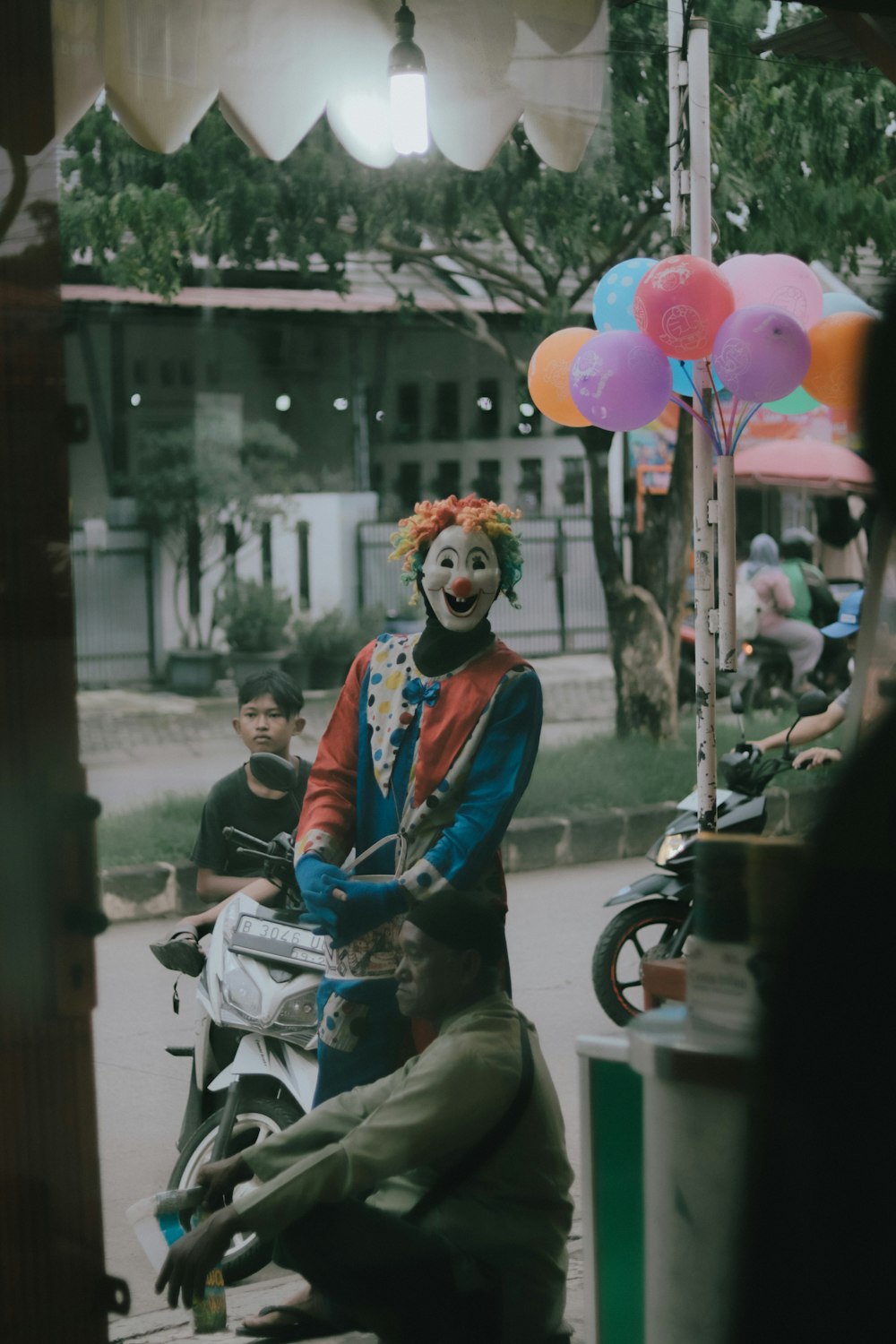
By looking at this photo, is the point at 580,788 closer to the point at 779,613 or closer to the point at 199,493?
the point at 199,493

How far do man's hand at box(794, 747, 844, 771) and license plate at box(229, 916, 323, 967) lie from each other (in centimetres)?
206

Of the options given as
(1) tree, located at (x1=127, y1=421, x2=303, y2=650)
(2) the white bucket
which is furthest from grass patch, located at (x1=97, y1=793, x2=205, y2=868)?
(2) the white bucket

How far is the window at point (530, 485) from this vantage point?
767cm

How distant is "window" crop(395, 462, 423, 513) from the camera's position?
6962 millimetres

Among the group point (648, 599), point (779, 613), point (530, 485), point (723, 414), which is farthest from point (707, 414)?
point (779, 613)

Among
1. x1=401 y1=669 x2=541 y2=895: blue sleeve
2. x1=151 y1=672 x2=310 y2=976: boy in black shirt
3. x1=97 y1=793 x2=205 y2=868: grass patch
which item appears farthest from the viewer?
x1=97 y1=793 x2=205 y2=868: grass patch

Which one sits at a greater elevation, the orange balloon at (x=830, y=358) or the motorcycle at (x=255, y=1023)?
the orange balloon at (x=830, y=358)

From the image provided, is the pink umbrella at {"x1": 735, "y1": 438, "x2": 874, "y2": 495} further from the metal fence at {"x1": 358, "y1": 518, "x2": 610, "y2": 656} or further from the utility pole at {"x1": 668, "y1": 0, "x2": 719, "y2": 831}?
the utility pole at {"x1": 668, "y1": 0, "x2": 719, "y2": 831}

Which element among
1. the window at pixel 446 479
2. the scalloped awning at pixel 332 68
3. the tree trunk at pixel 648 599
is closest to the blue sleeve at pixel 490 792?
the scalloped awning at pixel 332 68

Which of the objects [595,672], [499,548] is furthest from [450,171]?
→ [499,548]

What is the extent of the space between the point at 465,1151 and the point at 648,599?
3.56 m

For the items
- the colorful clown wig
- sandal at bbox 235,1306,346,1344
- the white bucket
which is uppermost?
the colorful clown wig

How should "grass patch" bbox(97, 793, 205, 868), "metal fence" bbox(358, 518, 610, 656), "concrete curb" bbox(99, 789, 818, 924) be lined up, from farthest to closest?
1. "concrete curb" bbox(99, 789, 818, 924)
2. "metal fence" bbox(358, 518, 610, 656)
3. "grass patch" bbox(97, 793, 205, 868)

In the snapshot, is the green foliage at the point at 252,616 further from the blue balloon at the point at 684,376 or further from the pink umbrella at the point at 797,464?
the pink umbrella at the point at 797,464
